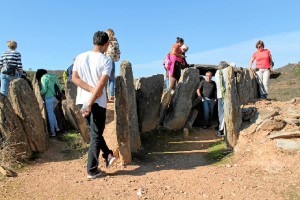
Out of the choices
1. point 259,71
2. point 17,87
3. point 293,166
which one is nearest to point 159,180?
point 293,166

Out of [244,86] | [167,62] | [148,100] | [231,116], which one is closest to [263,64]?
[244,86]

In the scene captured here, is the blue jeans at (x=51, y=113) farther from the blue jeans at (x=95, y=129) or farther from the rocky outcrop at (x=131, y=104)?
the blue jeans at (x=95, y=129)

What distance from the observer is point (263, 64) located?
1170 cm

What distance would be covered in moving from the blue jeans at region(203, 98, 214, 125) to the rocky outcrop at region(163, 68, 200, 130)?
0.61 meters

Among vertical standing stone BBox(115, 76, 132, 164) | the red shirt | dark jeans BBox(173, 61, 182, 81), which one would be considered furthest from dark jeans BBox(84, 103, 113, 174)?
the red shirt

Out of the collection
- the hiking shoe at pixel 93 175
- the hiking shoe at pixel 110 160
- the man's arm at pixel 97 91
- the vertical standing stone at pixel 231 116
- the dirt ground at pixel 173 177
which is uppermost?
the man's arm at pixel 97 91

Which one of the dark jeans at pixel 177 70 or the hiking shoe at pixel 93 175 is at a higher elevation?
the dark jeans at pixel 177 70

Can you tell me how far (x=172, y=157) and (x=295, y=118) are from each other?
124 inches

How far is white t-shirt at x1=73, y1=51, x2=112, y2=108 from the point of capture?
6000 mm

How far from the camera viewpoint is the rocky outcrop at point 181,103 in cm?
1001

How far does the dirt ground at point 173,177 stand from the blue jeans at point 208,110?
8.19 feet

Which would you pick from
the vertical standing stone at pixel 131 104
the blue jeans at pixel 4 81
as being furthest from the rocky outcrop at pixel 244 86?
the blue jeans at pixel 4 81

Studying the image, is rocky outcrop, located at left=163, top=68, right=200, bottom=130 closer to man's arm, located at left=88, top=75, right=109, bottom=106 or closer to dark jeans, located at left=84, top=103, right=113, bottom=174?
dark jeans, located at left=84, top=103, right=113, bottom=174

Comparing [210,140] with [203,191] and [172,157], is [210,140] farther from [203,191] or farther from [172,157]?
[203,191]
